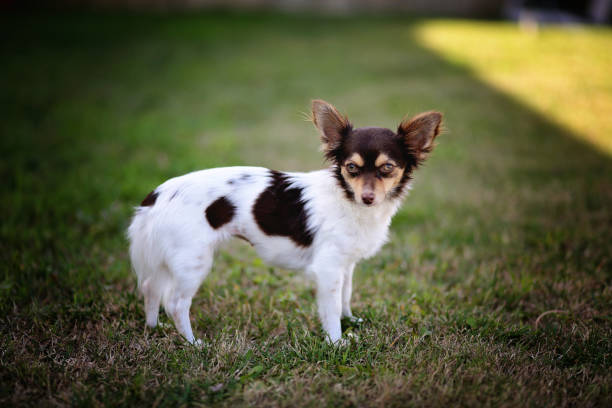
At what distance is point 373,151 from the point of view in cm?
237

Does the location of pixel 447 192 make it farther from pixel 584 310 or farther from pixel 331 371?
pixel 331 371

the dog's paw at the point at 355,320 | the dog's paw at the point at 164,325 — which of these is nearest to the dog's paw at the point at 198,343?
the dog's paw at the point at 164,325

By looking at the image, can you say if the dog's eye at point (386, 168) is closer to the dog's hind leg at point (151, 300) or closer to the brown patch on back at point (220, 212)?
the brown patch on back at point (220, 212)

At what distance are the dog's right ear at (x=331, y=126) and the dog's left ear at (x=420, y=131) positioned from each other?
328 mm

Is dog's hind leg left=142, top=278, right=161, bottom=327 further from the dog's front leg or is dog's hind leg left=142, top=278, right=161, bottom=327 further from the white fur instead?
the dog's front leg

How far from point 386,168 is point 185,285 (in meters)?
1.31

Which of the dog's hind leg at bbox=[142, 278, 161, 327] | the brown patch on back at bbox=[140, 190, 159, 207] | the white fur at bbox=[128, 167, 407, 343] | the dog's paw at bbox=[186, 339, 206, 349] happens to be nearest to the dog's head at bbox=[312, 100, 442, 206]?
the white fur at bbox=[128, 167, 407, 343]

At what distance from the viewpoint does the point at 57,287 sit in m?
3.10

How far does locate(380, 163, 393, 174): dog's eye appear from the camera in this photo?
2.40 metres

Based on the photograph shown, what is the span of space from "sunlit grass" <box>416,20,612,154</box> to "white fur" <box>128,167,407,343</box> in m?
5.64

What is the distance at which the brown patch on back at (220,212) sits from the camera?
2455 mm

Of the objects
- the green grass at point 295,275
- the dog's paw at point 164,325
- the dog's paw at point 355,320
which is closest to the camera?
the green grass at point 295,275

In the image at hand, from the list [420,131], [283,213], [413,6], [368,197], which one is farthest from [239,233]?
[413,6]

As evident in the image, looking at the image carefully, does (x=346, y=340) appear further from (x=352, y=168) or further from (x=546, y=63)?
(x=546, y=63)
